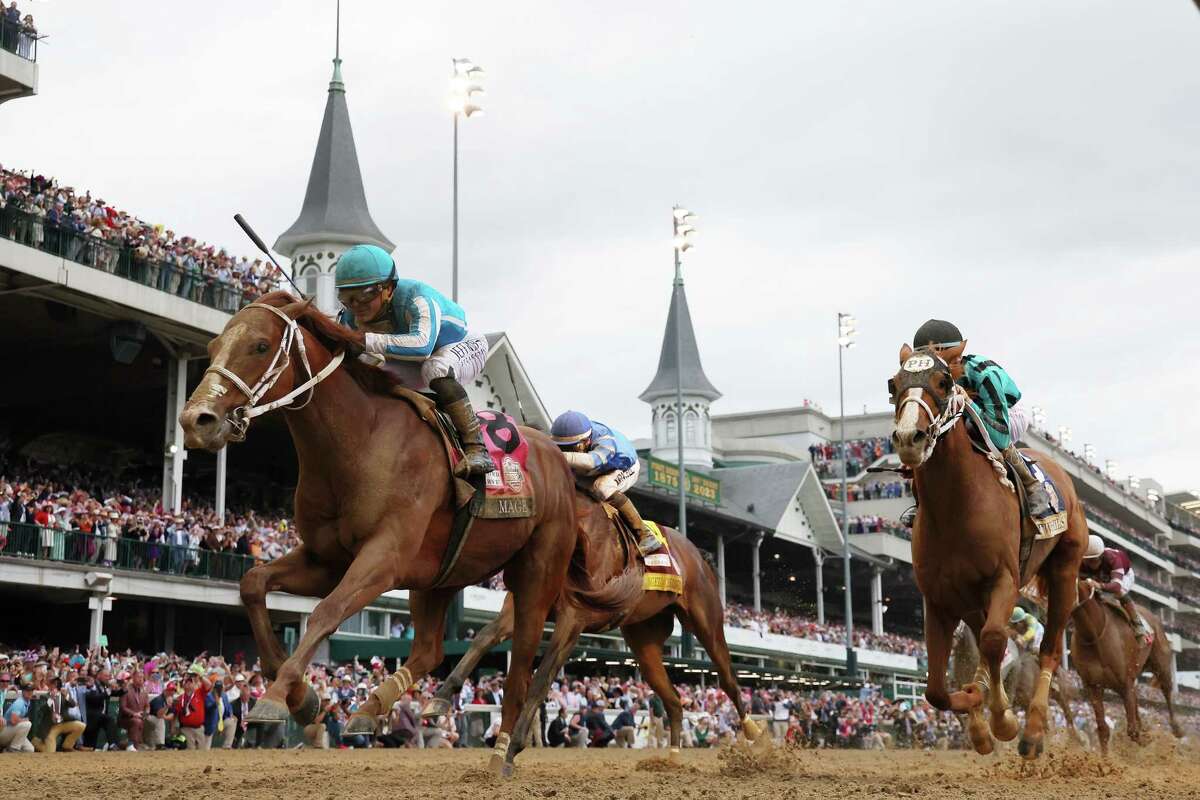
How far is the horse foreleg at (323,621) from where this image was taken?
266 inches

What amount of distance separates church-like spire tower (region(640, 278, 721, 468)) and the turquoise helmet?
6703 cm

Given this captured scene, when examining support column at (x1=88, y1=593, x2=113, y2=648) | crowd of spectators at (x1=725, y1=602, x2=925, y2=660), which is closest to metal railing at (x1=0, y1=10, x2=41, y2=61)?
support column at (x1=88, y1=593, x2=113, y2=648)

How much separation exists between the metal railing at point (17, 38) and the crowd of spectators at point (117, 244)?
2097mm

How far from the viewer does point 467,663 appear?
1102 centimetres

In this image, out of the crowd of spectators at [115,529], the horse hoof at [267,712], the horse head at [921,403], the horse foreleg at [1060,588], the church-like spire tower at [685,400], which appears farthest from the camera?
the church-like spire tower at [685,400]

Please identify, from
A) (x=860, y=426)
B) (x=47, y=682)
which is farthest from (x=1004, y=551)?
(x=860, y=426)

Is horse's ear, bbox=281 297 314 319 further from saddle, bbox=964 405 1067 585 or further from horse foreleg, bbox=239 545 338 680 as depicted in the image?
saddle, bbox=964 405 1067 585

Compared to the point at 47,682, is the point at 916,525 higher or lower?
higher

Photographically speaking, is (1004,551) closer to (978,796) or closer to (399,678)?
(978,796)

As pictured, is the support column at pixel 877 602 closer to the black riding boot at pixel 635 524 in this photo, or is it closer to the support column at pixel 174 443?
the support column at pixel 174 443

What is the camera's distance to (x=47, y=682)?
17.6 metres

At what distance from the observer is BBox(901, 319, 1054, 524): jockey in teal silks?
997 cm

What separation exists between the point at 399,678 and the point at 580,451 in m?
4.05

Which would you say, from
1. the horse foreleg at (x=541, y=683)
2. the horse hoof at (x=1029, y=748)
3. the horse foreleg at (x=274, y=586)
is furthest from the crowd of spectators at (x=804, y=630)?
the horse foreleg at (x=274, y=586)
